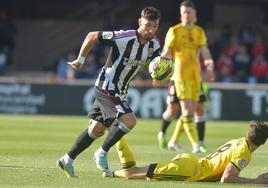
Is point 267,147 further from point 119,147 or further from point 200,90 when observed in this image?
point 119,147

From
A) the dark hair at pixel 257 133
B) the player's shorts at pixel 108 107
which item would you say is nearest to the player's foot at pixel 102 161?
the player's shorts at pixel 108 107

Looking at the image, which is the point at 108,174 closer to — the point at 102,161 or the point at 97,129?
the point at 102,161

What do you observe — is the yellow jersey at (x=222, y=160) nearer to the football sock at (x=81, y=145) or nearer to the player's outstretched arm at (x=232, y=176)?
the player's outstretched arm at (x=232, y=176)

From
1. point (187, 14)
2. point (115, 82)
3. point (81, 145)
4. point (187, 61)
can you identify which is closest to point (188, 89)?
point (187, 61)

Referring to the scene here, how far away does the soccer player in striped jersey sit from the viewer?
32.3ft

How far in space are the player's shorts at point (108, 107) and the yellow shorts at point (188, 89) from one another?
13.0ft

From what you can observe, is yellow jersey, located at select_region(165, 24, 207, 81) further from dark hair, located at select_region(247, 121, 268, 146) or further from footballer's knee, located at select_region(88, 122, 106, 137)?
dark hair, located at select_region(247, 121, 268, 146)

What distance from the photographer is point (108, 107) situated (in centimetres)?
995

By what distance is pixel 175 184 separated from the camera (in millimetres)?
9273

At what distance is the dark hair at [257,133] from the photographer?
9242 millimetres

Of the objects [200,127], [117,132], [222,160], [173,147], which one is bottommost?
[173,147]

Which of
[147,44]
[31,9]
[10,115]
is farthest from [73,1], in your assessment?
[147,44]

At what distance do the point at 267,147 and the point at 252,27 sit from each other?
49.5ft

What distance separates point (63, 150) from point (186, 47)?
269 centimetres
